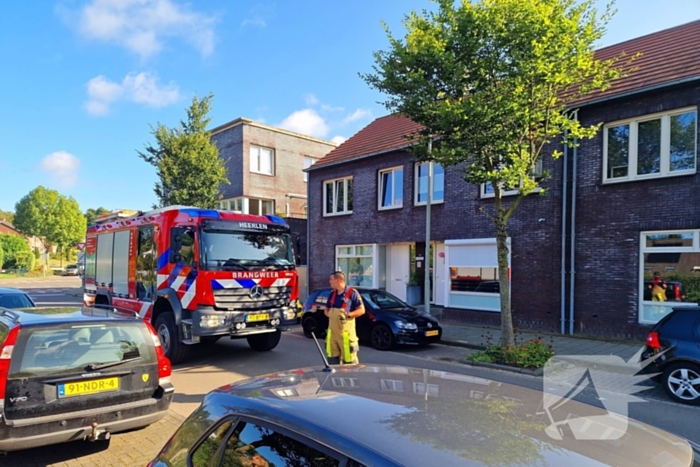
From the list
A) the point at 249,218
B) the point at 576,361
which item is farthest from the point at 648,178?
the point at 249,218

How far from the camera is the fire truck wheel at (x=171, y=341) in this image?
8695 millimetres

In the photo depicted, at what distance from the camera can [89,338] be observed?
4.69 metres

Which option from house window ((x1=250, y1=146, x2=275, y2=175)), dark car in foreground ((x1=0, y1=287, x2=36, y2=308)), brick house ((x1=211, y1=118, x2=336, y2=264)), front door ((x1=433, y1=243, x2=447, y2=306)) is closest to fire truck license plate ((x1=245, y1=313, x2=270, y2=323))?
dark car in foreground ((x1=0, y1=287, x2=36, y2=308))

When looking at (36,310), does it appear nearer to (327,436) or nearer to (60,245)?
(327,436)

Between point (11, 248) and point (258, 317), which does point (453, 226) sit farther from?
point (11, 248)

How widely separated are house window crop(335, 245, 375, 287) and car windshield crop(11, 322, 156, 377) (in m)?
13.3

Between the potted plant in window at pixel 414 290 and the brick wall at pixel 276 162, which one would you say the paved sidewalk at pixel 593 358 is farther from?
the brick wall at pixel 276 162

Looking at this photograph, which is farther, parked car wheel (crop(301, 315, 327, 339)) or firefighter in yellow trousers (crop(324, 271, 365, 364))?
parked car wheel (crop(301, 315, 327, 339))

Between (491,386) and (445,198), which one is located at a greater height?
(445,198)

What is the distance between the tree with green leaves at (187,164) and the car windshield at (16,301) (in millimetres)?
9290

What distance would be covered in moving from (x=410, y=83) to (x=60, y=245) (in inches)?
2582

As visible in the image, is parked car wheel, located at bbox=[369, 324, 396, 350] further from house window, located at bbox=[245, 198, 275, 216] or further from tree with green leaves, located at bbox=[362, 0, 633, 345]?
house window, located at bbox=[245, 198, 275, 216]

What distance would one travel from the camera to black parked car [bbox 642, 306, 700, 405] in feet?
21.1

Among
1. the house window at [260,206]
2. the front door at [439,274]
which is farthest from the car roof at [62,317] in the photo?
the house window at [260,206]
